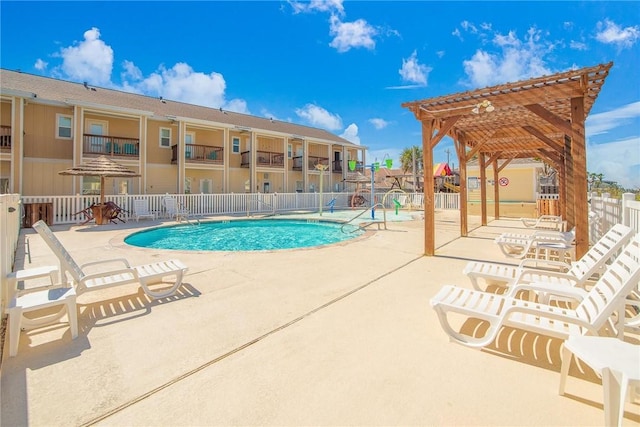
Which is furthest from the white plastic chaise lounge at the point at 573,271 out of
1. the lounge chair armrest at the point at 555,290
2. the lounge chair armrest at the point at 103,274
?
the lounge chair armrest at the point at 103,274

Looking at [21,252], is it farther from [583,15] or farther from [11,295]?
[583,15]

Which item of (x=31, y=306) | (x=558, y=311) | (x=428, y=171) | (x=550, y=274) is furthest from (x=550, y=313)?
(x=428, y=171)

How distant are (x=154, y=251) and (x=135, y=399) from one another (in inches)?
222

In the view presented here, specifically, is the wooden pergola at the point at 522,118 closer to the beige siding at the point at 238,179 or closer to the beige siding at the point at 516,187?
the beige siding at the point at 516,187

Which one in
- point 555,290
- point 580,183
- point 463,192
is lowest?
point 555,290

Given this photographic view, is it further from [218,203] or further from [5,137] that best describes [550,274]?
[5,137]

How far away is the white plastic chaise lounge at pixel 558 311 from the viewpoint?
7.51 ft

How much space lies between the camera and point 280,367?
2451 millimetres

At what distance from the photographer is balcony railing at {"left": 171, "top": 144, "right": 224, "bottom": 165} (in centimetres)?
1958

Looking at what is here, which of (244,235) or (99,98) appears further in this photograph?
(99,98)

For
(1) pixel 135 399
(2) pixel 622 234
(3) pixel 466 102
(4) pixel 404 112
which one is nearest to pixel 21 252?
(1) pixel 135 399

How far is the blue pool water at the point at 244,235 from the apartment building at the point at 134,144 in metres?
5.80

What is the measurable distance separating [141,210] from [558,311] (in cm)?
1551

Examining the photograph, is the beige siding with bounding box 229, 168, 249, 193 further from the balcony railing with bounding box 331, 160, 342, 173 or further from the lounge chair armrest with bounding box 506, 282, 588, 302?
the lounge chair armrest with bounding box 506, 282, 588, 302
